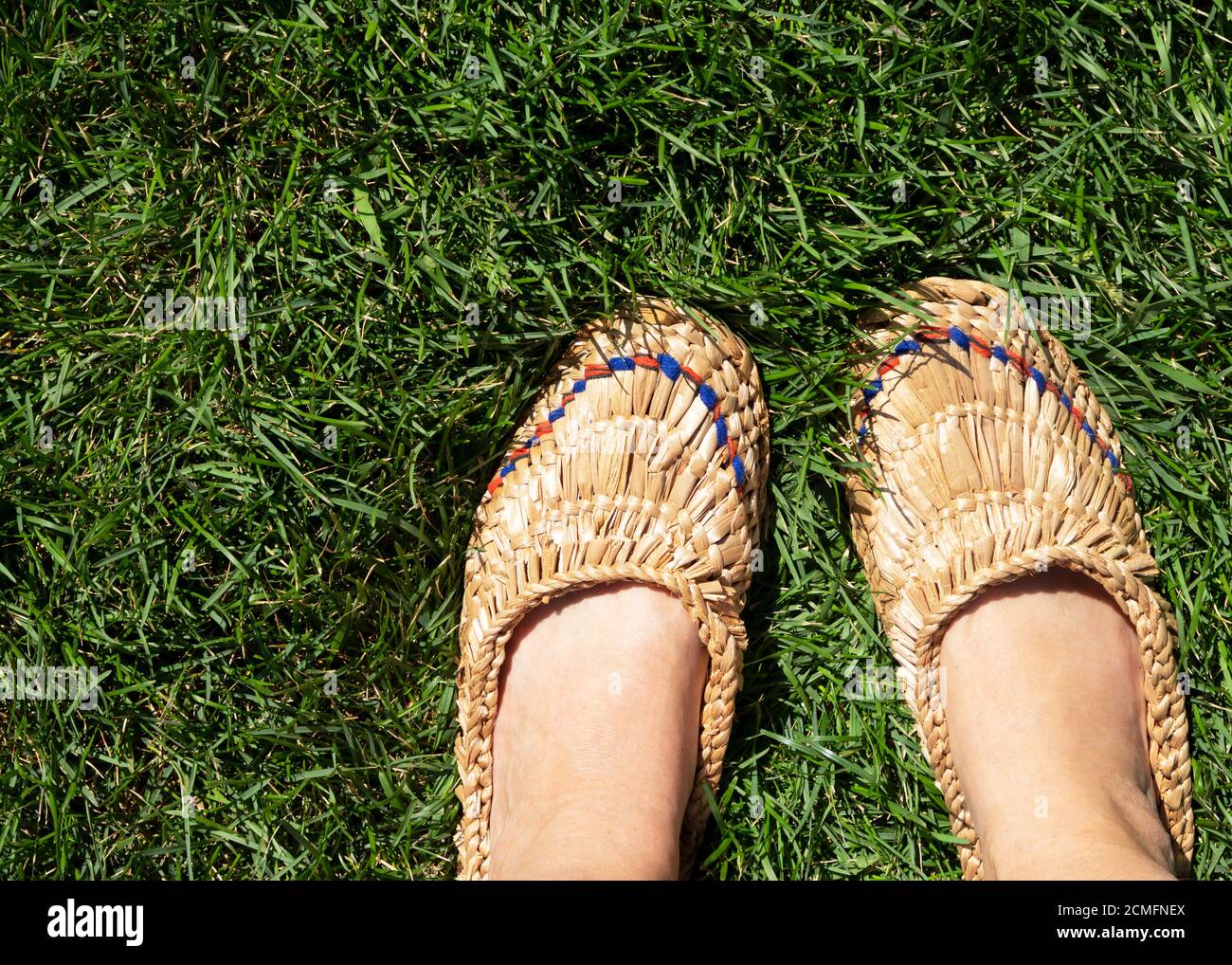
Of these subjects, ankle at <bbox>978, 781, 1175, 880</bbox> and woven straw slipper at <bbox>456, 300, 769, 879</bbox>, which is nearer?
ankle at <bbox>978, 781, 1175, 880</bbox>

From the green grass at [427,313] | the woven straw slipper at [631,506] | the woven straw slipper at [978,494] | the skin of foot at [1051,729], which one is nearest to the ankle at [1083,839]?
the skin of foot at [1051,729]

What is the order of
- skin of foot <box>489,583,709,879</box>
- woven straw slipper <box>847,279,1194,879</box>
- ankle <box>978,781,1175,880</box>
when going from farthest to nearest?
1. woven straw slipper <box>847,279,1194,879</box>
2. skin of foot <box>489,583,709,879</box>
3. ankle <box>978,781,1175,880</box>

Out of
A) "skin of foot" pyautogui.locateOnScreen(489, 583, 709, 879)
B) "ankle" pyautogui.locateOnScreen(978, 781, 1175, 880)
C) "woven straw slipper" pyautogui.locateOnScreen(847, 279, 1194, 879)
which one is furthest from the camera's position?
"woven straw slipper" pyautogui.locateOnScreen(847, 279, 1194, 879)

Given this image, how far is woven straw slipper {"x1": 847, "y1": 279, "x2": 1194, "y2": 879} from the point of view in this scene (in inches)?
84.7

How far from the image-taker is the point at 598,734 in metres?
2.06

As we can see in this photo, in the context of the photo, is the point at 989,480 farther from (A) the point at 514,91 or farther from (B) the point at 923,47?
(A) the point at 514,91

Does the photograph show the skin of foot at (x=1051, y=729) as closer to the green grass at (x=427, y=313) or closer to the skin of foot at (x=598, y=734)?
the green grass at (x=427, y=313)

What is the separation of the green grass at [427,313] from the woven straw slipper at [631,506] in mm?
77

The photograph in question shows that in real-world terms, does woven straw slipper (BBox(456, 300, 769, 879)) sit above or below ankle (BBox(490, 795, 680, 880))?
above

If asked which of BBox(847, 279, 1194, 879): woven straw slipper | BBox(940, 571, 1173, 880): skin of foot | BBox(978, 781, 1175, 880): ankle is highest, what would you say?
BBox(847, 279, 1194, 879): woven straw slipper

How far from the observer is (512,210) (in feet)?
7.13

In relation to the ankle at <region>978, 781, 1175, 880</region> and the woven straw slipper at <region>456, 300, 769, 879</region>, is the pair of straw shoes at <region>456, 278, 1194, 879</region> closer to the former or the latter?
the woven straw slipper at <region>456, 300, 769, 879</region>

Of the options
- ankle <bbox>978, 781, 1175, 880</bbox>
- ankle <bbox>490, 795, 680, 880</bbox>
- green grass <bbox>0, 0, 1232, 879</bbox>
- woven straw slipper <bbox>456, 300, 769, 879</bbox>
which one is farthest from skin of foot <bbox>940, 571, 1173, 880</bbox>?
ankle <bbox>490, 795, 680, 880</bbox>

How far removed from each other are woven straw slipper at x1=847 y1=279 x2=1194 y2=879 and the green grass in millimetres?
74
